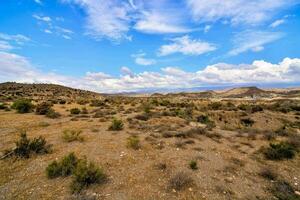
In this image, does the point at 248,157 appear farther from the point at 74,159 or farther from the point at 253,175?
the point at 74,159

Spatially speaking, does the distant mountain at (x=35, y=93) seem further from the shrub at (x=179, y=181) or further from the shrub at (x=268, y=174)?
the shrub at (x=268, y=174)

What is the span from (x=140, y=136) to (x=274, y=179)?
7.94m

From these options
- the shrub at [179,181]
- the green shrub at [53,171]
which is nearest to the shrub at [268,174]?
the shrub at [179,181]

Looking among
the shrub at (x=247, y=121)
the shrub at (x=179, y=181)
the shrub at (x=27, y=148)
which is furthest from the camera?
the shrub at (x=247, y=121)

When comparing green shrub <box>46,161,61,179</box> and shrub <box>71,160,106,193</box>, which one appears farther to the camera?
green shrub <box>46,161,61,179</box>

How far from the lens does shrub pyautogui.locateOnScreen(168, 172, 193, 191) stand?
7.71 metres

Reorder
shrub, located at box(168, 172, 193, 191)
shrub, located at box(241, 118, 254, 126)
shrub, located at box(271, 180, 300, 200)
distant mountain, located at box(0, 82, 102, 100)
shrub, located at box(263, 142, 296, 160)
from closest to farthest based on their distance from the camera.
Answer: shrub, located at box(271, 180, 300, 200)
shrub, located at box(168, 172, 193, 191)
shrub, located at box(263, 142, 296, 160)
shrub, located at box(241, 118, 254, 126)
distant mountain, located at box(0, 82, 102, 100)

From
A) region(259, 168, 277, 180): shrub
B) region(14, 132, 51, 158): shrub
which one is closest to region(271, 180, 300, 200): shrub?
region(259, 168, 277, 180): shrub

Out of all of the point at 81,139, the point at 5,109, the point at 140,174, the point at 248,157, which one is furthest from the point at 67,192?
the point at 5,109

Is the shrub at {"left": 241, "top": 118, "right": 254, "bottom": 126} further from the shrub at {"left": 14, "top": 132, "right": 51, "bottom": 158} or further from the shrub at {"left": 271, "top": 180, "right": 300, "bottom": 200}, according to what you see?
the shrub at {"left": 14, "top": 132, "right": 51, "bottom": 158}

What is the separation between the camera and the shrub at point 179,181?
7.71 meters

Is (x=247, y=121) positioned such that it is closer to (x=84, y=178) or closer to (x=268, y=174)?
(x=268, y=174)

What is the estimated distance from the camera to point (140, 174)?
8.70m

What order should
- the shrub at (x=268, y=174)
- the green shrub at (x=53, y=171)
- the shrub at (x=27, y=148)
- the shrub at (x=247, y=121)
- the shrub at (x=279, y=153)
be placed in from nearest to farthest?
1. the green shrub at (x=53, y=171)
2. the shrub at (x=268, y=174)
3. the shrub at (x=27, y=148)
4. the shrub at (x=279, y=153)
5. the shrub at (x=247, y=121)
